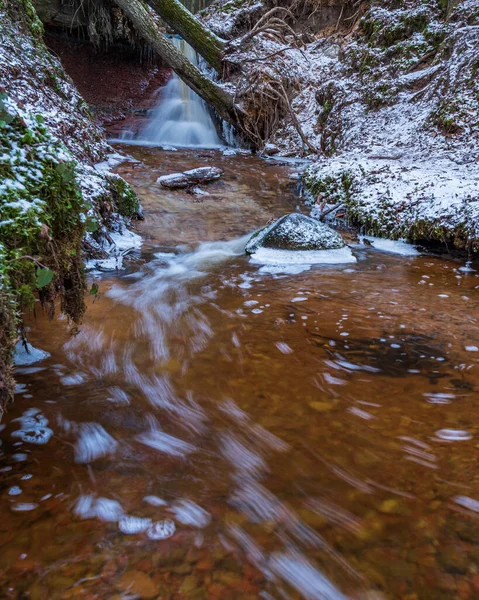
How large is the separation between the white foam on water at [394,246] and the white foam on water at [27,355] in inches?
170

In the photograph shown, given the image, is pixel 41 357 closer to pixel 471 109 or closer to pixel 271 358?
pixel 271 358

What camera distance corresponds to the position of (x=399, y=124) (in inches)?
324

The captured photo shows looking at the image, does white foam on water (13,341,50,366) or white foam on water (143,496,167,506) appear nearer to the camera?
white foam on water (143,496,167,506)

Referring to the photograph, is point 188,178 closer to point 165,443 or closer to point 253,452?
point 165,443

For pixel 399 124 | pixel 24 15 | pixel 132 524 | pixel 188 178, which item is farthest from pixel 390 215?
pixel 24 15

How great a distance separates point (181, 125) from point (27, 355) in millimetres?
11075

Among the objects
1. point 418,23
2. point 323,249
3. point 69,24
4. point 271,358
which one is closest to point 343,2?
point 418,23

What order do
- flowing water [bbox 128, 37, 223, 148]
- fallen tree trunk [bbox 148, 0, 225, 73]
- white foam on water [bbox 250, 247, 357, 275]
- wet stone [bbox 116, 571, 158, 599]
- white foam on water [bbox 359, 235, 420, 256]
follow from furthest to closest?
1. flowing water [bbox 128, 37, 223, 148]
2. fallen tree trunk [bbox 148, 0, 225, 73]
3. white foam on water [bbox 359, 235, 420, 256]
4. white foam on water [bbox 250, 247, 357, 275]
5. wet stone [bbox 116, 571, 158, 599]

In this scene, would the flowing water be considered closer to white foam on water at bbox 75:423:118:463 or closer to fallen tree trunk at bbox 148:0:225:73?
fallen tree trunk at bbox 148:0:225:73

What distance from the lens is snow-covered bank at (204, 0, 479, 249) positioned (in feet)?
19.2

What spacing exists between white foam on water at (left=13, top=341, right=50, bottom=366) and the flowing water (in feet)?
31.5

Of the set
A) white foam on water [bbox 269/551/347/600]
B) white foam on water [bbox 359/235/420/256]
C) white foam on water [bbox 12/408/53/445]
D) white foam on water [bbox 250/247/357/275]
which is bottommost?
white foam on water [bbox 269/551/347/600]

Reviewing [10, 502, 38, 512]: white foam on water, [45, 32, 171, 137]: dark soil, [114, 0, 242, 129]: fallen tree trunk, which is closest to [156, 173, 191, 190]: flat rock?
[114, 0, 242, 129]: fallen tree trunk

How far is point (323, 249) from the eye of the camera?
534cm
